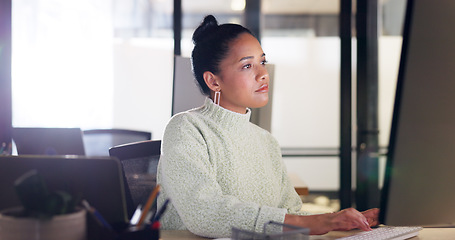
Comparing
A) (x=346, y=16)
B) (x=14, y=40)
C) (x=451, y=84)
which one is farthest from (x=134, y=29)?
(x=451, y=84)

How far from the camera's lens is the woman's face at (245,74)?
1.50 metres

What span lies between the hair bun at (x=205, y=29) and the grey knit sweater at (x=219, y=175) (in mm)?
232

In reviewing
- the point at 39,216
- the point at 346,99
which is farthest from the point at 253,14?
the point at 39,216

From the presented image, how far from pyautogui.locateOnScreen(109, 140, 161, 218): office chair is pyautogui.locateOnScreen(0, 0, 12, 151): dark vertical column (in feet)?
7.75

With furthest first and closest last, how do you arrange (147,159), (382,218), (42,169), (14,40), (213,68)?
1. (14,40)
2. (147,159)
3. (213,68)
4. (42,169)
5. (382,218)

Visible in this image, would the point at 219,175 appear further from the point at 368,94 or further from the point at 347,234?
the point at 368,94

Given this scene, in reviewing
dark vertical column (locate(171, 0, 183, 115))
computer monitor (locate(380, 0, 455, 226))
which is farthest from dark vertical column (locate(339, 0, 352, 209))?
computer monitor (locate(380, 0, 455, 226))

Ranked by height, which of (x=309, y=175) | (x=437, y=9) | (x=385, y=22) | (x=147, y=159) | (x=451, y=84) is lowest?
(x=309, y=175)

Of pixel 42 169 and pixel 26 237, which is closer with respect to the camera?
pixel 26 237

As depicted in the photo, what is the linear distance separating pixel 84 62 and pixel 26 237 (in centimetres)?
319

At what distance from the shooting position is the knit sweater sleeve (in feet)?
3.78

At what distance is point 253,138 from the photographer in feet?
5.17

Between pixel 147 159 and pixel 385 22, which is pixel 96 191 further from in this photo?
pixel 385 22

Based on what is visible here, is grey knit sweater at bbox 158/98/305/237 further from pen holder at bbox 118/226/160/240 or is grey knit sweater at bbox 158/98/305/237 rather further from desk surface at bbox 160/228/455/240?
pen holder at bbox 118/226/160/240
